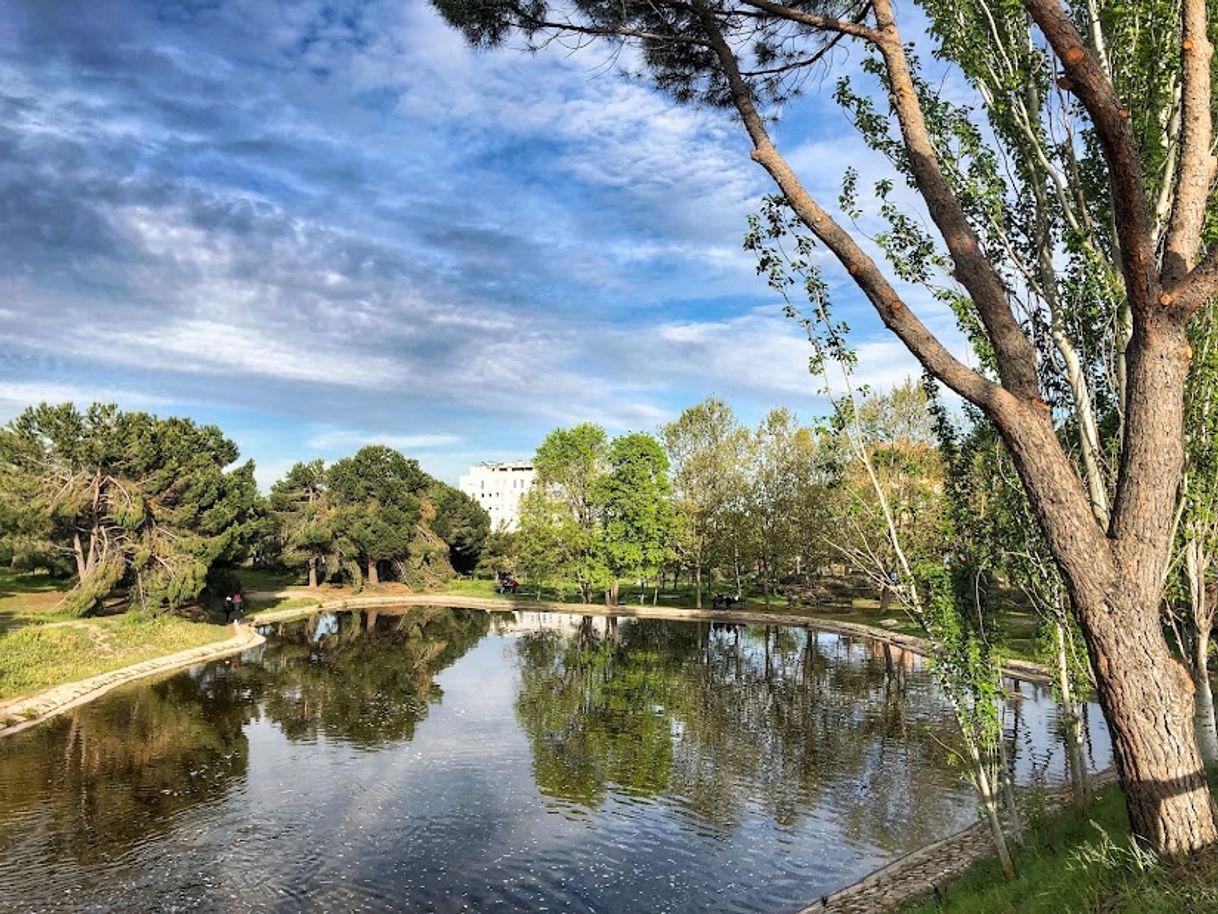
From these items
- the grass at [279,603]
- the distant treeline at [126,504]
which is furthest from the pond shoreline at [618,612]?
the distant treeline at [126,504]

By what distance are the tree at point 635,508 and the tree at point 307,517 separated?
22.3 meters

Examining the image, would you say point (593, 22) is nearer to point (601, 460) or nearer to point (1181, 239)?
point (1181, 239)

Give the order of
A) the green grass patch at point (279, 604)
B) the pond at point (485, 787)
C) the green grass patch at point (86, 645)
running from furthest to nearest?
the green grass patch at point (279, 604) < the green grass patch at point (86, 645) < the pond at point (485, 787)

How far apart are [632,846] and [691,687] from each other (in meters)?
14.8

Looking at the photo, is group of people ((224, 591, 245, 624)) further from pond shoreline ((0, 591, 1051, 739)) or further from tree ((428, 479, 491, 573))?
tree ((428, 479, 491, 573))

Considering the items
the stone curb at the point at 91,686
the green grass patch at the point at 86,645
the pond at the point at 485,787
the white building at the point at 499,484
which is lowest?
the pond at the point at 485,787

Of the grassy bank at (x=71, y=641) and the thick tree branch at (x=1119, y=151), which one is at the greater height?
the thick tree branch at (x=1119, y=151)

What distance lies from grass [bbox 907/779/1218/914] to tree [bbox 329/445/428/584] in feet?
178

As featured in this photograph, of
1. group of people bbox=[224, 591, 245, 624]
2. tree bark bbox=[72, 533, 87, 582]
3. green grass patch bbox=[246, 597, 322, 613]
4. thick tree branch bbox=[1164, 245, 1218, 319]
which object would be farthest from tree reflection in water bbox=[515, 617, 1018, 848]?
tree bark bbox=[72, 533, 87, 582]

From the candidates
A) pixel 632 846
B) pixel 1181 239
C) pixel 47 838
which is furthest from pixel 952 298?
pixel 47 838

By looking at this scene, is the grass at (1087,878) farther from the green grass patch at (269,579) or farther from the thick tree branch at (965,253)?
the green grass patch at (269,579)

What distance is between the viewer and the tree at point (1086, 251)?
555cm

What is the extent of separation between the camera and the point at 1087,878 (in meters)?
7.20

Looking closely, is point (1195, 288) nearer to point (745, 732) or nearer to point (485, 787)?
point (485, 787)
